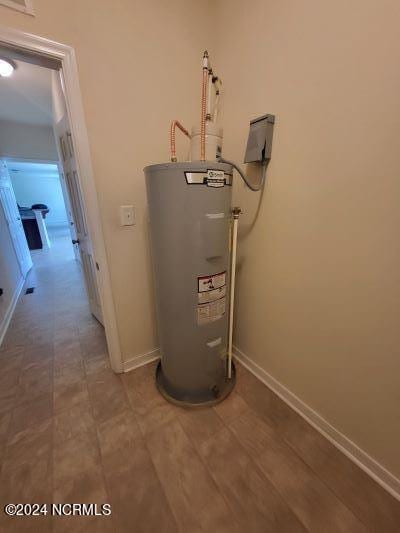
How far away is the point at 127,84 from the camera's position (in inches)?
50.1

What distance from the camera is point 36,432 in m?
1.27

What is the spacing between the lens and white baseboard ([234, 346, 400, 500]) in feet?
3.26

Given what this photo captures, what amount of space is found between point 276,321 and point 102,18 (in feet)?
6.44

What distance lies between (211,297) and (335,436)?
1001mm

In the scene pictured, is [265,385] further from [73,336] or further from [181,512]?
[73,336]

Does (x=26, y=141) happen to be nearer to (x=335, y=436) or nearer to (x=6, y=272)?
(x=6, y=272)

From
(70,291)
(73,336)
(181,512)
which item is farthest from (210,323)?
(70,291)

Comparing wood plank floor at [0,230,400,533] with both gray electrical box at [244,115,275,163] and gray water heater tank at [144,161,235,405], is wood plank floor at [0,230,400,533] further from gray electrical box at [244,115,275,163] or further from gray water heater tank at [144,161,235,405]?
gray electrical box at [244,115,275,163]

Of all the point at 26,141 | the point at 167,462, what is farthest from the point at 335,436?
the point at 26,141

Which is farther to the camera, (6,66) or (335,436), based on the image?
(6,66)

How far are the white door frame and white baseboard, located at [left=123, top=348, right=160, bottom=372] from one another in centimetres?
18

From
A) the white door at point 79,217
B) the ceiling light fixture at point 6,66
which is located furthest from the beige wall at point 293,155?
the ceiling light fixture at point 6,66

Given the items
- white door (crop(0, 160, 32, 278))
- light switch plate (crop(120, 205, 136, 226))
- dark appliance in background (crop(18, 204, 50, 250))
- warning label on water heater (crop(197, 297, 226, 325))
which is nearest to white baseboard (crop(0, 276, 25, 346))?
white door (crop(0, 160, 32, 278))

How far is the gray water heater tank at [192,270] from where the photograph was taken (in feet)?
3.43
